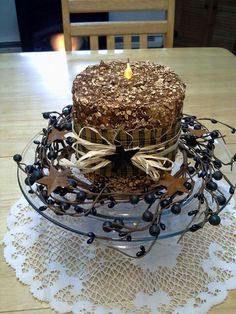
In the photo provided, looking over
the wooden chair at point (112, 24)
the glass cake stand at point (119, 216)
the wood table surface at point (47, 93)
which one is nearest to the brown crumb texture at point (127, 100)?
the glass cake stand at point (119, 216)

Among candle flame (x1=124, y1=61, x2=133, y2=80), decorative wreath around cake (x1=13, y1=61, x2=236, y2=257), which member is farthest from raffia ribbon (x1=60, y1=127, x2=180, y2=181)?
candle flame (x1=124, y1=61, x2=133, y2=80)

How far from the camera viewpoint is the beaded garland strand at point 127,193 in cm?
51

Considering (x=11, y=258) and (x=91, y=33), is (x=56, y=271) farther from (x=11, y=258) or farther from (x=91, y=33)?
(x=91, y=33)

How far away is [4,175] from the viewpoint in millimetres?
749

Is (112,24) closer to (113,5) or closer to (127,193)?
(113,5)

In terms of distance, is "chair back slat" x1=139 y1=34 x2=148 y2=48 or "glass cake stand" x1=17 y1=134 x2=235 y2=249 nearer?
"glass cake stand" x1=17 y1=134 x2=235 y2=249

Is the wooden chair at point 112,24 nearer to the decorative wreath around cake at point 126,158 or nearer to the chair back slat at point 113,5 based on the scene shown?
the chair back slat at point 113,5

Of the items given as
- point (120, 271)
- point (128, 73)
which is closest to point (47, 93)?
point (128, 73)

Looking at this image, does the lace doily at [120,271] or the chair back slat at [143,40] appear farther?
the chair back slat at [143,40]

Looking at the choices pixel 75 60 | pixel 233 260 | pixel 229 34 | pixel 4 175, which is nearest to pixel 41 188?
pixel 4 175

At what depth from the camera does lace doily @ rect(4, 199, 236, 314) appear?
0.51 metres

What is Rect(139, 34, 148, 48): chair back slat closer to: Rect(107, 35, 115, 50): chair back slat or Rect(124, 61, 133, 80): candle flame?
Rect(107, 35, 115, 50): chair back slat

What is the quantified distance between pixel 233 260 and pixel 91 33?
1.03 m

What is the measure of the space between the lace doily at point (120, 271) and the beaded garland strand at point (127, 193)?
0.15ft
